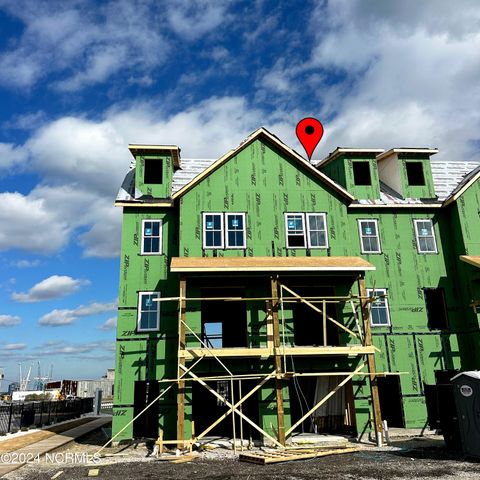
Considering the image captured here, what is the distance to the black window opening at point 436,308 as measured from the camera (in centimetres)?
2208

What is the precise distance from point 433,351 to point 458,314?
2.35 meters

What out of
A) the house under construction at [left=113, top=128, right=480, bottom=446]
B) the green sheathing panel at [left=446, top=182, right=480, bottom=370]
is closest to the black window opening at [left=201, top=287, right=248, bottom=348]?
the house under construction at [left=113, top=128, right=480, bottom=446]

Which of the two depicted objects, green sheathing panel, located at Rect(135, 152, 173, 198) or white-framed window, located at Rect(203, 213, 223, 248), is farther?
green sheathing panel, located at Rect(135, 152, 173, 198)

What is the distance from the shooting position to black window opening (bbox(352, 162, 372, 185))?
24.5 m

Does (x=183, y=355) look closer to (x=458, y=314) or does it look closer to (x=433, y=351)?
(x=433, y=351)

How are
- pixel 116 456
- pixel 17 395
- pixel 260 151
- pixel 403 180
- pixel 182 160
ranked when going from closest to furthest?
pixel 116 456
pixel 260 151
pixel 403 180
pixel 182 160
pixel 17 395

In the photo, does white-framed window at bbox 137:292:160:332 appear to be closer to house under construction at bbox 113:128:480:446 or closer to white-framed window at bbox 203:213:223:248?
house under construction at bbox 113:128:480:446

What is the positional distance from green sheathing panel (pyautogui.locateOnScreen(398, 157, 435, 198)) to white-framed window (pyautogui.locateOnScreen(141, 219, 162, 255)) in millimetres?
13380

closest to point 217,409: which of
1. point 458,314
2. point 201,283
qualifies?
point 201,283

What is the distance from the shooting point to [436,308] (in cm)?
2245

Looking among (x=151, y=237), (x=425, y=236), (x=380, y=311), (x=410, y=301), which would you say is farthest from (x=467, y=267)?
(x=151, y=237)

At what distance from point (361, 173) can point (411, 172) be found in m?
2.88

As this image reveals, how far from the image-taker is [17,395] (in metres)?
98.7

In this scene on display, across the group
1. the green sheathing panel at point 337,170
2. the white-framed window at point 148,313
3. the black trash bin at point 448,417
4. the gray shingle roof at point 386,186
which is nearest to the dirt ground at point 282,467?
the black trash bin at point 448,417
